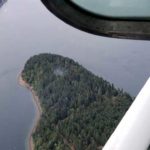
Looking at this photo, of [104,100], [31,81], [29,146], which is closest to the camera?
[29,146]

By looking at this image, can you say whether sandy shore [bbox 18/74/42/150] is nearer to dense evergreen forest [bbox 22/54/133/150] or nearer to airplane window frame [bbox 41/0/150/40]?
dense evergreen forest [bbox 22/54/133/150]

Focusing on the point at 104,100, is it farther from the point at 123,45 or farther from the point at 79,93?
the point at 123,45

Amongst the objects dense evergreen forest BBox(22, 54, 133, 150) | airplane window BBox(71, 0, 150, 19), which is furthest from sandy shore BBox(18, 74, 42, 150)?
airplane window BBox(71, 0, 150, 19)

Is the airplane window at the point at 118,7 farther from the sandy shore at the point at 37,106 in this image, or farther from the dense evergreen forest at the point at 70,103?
the sandy shore at the point at 37,106

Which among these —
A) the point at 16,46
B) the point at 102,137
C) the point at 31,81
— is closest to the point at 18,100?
the point at 31,81

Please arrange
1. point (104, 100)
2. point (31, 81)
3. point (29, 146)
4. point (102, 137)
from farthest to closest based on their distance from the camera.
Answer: point (31, 81)
point (104, 100)
point (29, 146)
point (102, 137)

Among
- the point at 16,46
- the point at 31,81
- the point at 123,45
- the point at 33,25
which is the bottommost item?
the point at 31,81

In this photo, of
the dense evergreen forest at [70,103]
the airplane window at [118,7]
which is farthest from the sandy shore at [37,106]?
the airplane window at [118,7]

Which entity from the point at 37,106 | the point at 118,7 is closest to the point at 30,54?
the point at 37,106
